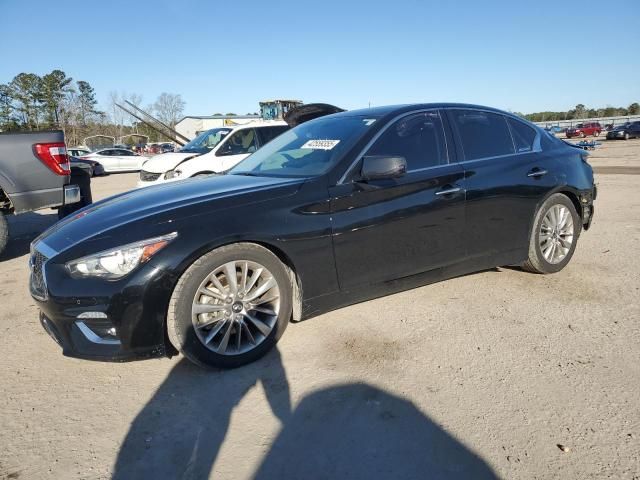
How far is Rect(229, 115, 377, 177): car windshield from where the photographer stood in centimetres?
313

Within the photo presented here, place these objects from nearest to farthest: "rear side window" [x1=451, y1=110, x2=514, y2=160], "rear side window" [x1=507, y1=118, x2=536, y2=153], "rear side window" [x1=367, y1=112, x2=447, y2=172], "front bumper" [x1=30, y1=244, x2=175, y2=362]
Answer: "front bumper" [x1=30, y1=244, x2=175, y2=362] < "rear side window" [x1=367, y1=112, x2=447, y2=172] < "rear side window" [x1=451, y1=110, x2=514, y2=160] < "rear side window" [x1=507, y1=118, x2=536, y2=153]

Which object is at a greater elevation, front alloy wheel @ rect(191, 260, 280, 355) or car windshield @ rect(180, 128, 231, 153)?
car windshield @ rect(180, 128, 231, 153)

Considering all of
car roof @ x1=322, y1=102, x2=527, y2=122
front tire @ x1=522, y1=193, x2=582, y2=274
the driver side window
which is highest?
the driver side window

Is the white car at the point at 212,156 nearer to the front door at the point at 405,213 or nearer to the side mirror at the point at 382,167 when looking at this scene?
the front door at the point at 405,213

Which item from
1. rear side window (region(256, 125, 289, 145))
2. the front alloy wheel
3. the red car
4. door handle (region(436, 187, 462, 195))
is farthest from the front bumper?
the red car

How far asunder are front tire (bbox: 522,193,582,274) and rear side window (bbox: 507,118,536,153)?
0.52 meters

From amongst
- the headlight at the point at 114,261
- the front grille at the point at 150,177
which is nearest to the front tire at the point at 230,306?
the headlight at the point at 114,261

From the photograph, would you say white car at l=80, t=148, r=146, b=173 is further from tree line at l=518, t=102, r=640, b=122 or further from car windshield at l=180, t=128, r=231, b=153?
tree line at l=518, t=102, r=640, b=122

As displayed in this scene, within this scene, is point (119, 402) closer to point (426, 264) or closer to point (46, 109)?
point (426, 264)

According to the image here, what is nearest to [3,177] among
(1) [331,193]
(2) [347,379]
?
(1) [331,193]

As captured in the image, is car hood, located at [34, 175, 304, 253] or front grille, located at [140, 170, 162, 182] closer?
car hood, located at [34, 175, 304, 253]

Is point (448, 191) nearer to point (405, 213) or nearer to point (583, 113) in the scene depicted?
point (405, 213)

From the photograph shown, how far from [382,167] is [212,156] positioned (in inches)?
249

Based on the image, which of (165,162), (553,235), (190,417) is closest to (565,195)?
(553,235)
